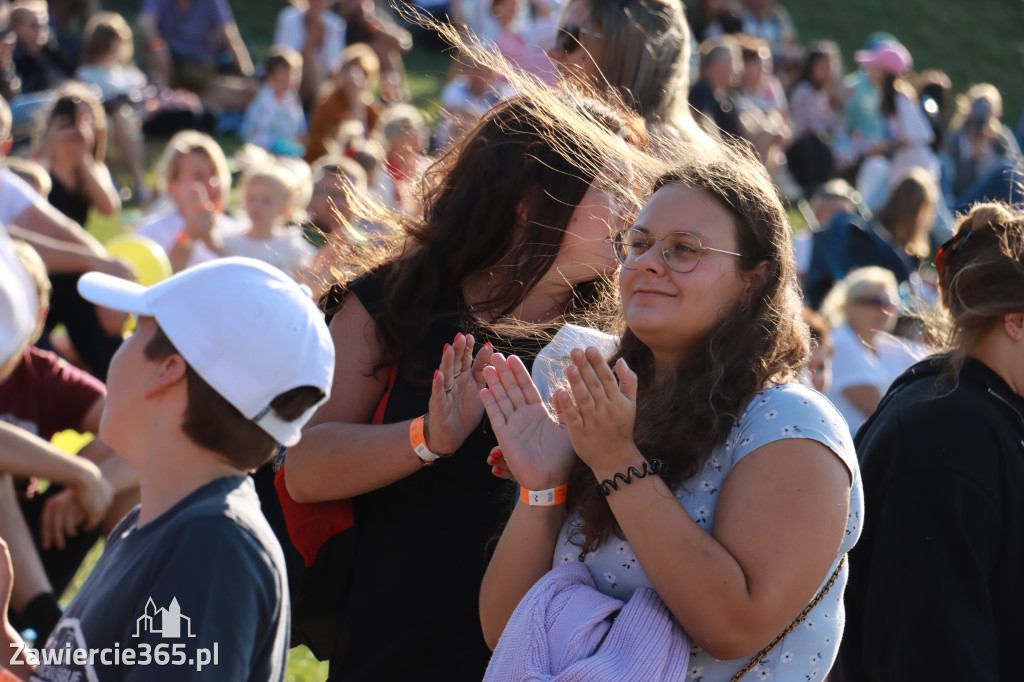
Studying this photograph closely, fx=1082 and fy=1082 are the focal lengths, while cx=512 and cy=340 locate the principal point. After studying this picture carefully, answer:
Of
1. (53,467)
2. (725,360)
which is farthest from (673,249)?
(53,467)

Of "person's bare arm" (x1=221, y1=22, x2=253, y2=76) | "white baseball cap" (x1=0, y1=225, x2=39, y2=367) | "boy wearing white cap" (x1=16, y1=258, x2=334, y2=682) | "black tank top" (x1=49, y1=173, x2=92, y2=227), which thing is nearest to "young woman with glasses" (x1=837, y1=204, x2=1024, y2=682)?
"boy wearing white cap" (x1=16, y1=258, x2=334, y2=682)

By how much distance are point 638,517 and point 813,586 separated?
1.03 ft

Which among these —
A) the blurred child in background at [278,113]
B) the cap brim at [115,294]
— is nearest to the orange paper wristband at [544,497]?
the cap brim at [115,294]

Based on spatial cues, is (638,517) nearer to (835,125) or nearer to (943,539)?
(943,539)

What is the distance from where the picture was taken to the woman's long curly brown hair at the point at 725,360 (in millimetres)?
1951

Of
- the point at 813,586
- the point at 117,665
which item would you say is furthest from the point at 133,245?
the point at 813,586

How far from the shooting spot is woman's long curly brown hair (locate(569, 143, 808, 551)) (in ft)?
6.40

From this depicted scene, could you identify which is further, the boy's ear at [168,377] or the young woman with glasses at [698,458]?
the boy's ear at [168,377]

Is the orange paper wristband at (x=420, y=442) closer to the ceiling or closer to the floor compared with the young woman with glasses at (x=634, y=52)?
closer to the floor

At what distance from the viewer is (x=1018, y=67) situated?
64.7 feet

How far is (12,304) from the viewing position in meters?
1.00

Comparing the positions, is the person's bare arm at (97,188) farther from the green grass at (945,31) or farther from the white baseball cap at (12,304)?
the green grass at (945,31)

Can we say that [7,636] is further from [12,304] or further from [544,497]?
Result: [12,304]

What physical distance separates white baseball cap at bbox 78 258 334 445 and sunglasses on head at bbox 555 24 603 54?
5.69ft
